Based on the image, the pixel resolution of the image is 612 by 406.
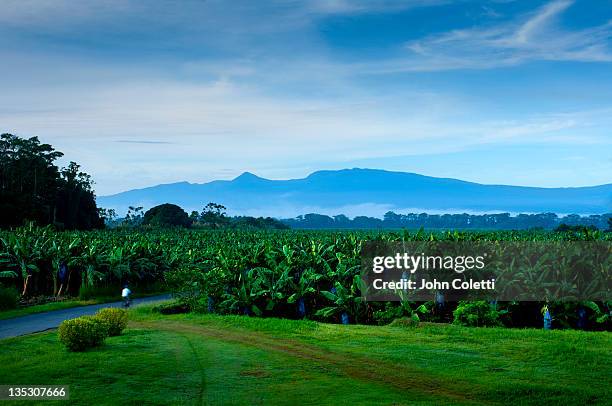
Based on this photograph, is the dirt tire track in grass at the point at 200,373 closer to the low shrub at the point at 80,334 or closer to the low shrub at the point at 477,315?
the low shrub at the point at 80,334

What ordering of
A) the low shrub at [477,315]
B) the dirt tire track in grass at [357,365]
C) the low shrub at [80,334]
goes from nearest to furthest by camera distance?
the dirt tire track in grass at [357,365] < the low shrub at [80,334] < the low shrub at [477,315]

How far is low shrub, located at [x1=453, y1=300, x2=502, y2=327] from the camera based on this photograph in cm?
1839

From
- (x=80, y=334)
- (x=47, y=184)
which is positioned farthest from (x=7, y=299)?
(x=47, y=184)

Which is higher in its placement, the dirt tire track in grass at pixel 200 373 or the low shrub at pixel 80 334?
the low shrub at pixel 80 334

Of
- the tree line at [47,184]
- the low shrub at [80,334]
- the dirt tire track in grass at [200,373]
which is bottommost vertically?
the dirt tire track in grass at [200,373]

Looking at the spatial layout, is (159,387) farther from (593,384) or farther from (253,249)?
(253,249)

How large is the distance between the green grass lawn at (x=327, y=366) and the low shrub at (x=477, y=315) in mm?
1288

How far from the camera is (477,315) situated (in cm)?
1836

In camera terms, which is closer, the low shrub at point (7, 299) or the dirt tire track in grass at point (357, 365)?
the dirt tire track in grass at point (357, 365)

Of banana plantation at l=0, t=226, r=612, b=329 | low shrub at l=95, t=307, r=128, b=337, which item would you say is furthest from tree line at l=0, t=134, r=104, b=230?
low shrub at l=95, t=307, r=128, b=337

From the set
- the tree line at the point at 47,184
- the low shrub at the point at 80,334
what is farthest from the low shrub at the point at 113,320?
the tree line at the point at 47,184

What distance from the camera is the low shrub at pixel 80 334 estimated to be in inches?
566

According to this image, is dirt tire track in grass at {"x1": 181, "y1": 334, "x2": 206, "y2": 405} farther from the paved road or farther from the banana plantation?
the paved road

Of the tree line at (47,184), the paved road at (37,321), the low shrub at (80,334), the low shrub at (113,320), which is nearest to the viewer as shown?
the low shrub at (80,334)
